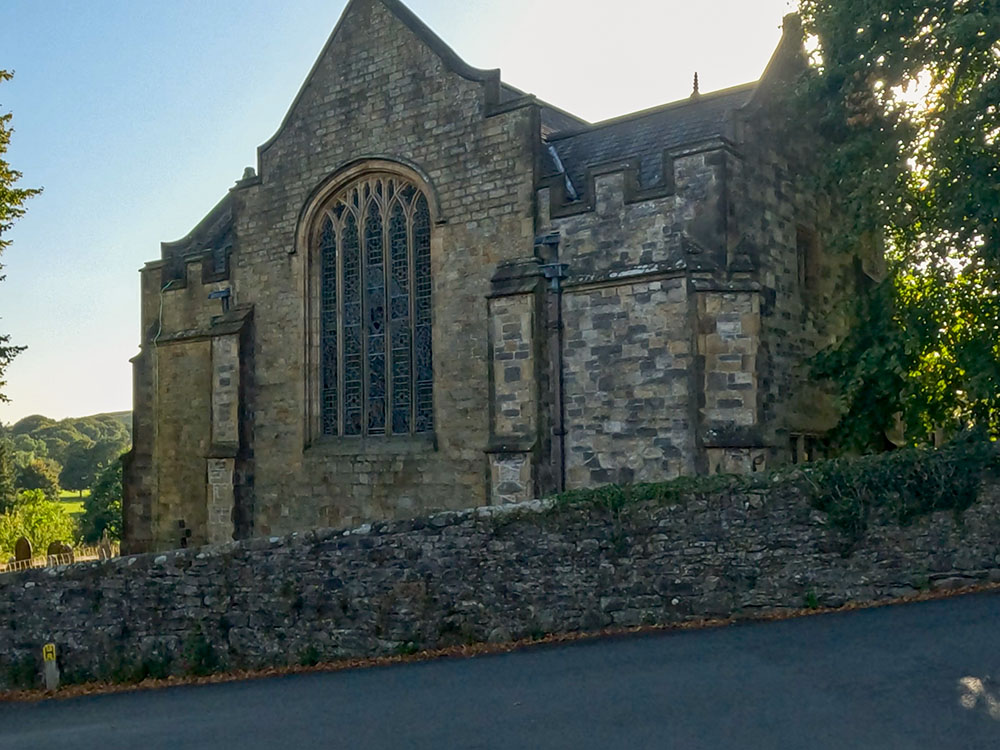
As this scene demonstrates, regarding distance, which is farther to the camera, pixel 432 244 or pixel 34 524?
pixel 34 524

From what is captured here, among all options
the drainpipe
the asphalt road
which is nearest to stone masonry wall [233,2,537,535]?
the drainpipe

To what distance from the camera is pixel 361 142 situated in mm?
18328

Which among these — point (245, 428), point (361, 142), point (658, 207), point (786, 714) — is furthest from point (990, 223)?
point (245, 428)

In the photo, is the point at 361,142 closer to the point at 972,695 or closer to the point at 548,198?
the point at 548,198

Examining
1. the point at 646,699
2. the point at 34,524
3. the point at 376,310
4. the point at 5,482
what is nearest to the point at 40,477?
the point at 5,482

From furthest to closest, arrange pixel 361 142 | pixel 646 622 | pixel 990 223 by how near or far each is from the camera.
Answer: pixel 361 142 → pixel 990 223 → pixel 646 622

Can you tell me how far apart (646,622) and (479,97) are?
10.2m

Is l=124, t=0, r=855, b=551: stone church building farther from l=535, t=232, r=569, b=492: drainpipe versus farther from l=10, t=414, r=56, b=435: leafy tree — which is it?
l=10, t=414, r=56, b=435: leafy tree

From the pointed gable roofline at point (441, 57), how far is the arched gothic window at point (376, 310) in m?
2.28

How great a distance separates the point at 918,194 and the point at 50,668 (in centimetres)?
1407

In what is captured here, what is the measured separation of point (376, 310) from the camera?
60.2 feet

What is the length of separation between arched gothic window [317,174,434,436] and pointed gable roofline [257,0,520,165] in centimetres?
228

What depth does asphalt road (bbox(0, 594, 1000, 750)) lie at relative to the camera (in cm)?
682

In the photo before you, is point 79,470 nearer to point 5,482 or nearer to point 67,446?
point 67,446
